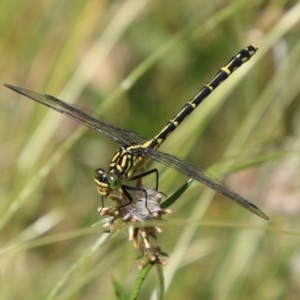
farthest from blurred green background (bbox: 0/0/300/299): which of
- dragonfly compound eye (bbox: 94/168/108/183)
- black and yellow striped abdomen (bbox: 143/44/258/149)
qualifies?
dragonfly compound eye (bbox: 94/168/108/183)

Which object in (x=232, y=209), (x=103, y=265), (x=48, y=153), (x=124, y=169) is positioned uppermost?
(x=48, y=153)

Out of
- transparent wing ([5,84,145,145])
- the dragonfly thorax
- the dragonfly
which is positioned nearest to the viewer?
the dragonfly

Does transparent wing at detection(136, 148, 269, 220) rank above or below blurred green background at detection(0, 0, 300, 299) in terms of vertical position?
below

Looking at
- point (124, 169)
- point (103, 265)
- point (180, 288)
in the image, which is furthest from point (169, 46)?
point (180, 288)

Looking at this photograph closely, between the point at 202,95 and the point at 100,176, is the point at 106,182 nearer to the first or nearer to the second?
the point at 100,176

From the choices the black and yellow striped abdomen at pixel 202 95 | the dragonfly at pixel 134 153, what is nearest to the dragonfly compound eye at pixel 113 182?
the dragonfly at pixel 134 153

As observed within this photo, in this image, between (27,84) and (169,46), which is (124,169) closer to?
(169,46)

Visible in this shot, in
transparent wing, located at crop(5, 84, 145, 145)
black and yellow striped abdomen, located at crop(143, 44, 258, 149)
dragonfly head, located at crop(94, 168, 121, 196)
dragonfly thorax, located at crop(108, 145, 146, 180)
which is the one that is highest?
black and yellow striped abdomen, located at crop(143, 44, 258, 149)

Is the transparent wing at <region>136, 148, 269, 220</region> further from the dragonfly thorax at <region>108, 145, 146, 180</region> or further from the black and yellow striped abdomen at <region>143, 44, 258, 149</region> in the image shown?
the black and yellow striped abdomen at <region>143, 44, 258, 149</region>
